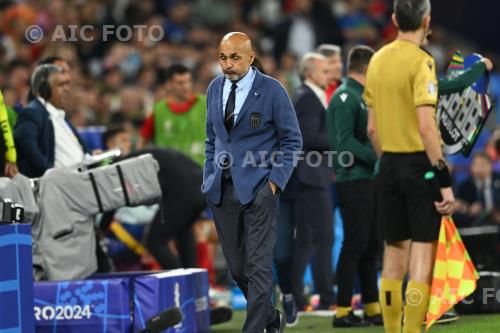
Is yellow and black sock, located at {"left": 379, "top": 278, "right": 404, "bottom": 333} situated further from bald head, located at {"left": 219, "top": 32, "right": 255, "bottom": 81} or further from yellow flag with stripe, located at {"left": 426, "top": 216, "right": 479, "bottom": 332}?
bald head, located at {"left": 219, "top": 32, "right": 255, "bottom": 81}

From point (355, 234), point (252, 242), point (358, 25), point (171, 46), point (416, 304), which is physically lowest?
point (416, 304)

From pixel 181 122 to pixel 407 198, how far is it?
5005 millimetres

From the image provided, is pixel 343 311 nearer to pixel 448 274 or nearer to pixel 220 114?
pixel 448 274

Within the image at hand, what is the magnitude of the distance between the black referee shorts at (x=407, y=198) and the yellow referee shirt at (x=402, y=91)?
0.26 ft

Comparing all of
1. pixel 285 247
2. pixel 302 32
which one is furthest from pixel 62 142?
pixel 302 32

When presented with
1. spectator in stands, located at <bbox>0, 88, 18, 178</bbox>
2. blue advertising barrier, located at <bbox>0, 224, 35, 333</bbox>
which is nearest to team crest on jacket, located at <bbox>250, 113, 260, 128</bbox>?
blue advertising barrier, located at <bbox>0, 224, 35, 333</bbox>

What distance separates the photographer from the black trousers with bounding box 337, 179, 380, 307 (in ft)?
31.8

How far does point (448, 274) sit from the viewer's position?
7793 millimetres

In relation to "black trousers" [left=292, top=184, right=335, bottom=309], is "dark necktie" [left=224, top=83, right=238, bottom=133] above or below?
above

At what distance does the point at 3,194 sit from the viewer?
Answer: 8578 mm

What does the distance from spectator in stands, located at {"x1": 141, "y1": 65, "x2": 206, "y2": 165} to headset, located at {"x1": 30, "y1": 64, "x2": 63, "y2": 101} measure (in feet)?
7.87

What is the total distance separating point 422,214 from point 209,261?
5672mm

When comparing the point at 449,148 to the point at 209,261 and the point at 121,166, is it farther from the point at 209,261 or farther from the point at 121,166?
the point at 209,261

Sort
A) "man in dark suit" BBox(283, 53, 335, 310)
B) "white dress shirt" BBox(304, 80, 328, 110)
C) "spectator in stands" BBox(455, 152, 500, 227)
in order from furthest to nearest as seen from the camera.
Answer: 1. "spectator in stands" BBox(455, 152, 500, 227)
2. "white dress shirt" BBox(304, 80, 328, 110)
3. "man in dark suit" BBox(283, 53, 335, 310)
